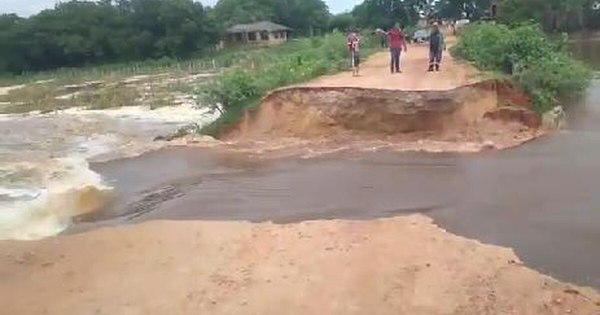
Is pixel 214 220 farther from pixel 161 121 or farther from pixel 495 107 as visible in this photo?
pixel 161 121

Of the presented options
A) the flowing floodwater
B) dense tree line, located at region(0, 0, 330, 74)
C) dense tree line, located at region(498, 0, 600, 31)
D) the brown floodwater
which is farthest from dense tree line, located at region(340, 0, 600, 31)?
the brown floodwater

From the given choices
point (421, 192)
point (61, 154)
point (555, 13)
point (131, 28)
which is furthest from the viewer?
point (131, 28)

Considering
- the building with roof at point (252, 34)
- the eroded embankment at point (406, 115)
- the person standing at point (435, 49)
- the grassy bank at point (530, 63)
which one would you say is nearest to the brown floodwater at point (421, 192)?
the eroded embankment at point (406, 115)

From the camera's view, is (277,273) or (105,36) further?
(105,36)

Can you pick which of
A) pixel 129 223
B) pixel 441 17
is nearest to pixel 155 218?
pixel 129 223

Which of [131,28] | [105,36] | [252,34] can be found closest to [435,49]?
[105,36]

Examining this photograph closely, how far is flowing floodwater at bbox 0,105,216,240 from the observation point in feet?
40.7

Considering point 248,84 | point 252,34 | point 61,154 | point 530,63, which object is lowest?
point 61,154

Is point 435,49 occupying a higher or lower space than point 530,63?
higher

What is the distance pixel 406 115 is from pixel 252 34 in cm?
6802

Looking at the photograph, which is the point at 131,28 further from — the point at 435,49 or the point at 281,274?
the point at 281,274

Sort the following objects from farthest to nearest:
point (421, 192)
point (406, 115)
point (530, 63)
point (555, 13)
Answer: point (555, 13), point (530, 63), point (406, 115), point (421, 192)

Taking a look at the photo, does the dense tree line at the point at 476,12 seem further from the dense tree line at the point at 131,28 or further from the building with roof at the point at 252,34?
the building with roof at the point at 252,34

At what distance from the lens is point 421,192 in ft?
37.2
